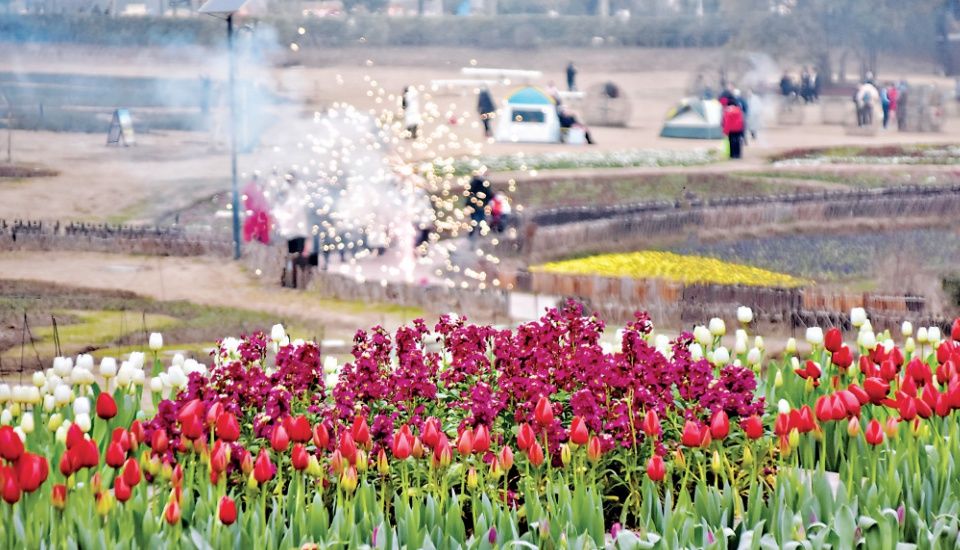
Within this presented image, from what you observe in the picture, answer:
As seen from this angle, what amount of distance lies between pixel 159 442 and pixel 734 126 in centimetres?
1463

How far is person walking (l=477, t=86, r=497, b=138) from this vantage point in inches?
688

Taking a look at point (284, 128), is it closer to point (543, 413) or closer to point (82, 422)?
point (82, 422)

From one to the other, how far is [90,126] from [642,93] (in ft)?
23.8

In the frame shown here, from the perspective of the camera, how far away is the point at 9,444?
6.23m

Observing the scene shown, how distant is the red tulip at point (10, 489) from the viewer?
604cm

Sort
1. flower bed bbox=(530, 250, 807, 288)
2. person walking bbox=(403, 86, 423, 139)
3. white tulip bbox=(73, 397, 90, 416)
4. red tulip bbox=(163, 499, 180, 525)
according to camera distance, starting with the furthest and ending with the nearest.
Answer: person walking bbox=(403, 86, 423, 139), flower bed bbox=(530, 250, 807, 288), white tulip bbox=(73, 397, 90, 416), red tulip bbox=(163, 499, 180, 525)

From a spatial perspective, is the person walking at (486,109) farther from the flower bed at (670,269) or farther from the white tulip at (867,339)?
the white tulip at (867,339)

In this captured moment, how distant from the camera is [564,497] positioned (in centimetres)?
637

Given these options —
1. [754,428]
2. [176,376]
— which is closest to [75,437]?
[176,376]

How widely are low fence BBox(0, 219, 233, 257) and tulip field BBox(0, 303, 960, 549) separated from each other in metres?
6.49

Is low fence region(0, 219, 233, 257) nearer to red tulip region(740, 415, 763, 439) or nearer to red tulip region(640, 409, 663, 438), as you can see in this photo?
red tulip region(640, 409, 663, 438)

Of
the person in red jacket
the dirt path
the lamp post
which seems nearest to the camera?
the dirt path

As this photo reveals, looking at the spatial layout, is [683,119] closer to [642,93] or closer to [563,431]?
[642,93]

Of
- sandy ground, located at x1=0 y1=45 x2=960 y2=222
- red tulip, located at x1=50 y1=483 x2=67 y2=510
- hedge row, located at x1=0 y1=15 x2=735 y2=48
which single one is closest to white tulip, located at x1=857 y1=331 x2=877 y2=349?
red tulip, located at x1=50 y1=483 x2=67 y2=510
